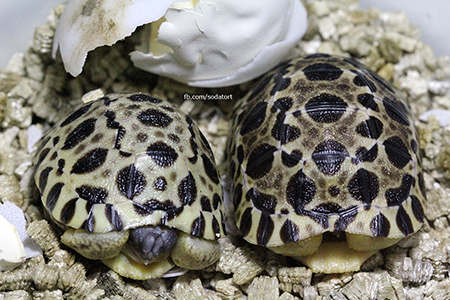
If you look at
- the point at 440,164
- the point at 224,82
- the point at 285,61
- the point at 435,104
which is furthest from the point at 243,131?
the point at 435,104

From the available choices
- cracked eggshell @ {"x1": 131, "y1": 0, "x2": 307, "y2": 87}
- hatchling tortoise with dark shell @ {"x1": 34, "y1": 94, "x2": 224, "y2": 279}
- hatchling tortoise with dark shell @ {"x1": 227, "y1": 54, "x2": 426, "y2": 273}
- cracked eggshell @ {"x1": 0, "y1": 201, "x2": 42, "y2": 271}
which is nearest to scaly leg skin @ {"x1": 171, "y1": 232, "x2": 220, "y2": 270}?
hatchling tortoise with dark shell @ {"x1": 34, "y1": 94, "x2": 224, "y2": 279}

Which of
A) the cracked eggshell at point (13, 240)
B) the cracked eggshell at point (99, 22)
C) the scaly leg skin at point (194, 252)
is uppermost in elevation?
the cracked eggshell at point (99, 22)

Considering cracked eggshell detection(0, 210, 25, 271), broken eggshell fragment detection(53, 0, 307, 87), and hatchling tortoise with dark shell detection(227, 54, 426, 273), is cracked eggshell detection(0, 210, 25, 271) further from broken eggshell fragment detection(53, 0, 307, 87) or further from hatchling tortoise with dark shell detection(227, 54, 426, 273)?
hatchling tortoise with dark shell detection(227, 54, 426, 273)

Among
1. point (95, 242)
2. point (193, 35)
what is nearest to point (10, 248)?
point (95, 242)

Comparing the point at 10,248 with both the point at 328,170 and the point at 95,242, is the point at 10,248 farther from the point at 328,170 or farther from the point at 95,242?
the point at 328,170

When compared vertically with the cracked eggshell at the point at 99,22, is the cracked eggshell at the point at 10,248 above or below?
below

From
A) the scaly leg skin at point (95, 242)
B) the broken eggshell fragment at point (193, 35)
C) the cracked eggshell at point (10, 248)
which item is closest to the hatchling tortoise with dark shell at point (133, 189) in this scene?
the scaly leg skin at point (95, 242)

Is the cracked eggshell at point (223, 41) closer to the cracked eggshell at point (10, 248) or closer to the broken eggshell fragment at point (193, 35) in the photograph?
the broken eggshell fragment at point (193, 35)
